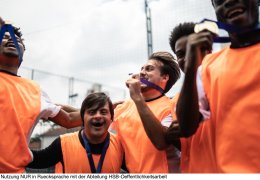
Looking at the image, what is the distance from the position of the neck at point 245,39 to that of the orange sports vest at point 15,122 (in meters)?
1.54

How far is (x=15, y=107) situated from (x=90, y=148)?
2.25 feet

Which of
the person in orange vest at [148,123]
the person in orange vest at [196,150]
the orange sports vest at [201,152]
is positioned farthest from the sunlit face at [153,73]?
the orange sports vest at [201,152]

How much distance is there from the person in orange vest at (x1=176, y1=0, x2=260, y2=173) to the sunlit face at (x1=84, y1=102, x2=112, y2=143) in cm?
107

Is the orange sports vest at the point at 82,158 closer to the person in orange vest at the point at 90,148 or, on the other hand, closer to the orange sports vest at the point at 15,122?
the person in orange vest at the point at 90,148

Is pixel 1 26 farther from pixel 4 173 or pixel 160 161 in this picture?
pixel 160 161

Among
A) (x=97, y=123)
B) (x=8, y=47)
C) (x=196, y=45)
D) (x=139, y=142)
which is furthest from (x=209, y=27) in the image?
(x=8, y=47)

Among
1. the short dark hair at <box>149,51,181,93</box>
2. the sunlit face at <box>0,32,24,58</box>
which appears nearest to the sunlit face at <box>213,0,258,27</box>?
the short dark hair at <box>149,51,181,93</box>

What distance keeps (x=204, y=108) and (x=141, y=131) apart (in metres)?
0.74

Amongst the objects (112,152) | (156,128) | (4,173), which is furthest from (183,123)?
(4,173)

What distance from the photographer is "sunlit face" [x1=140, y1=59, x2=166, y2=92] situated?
274 cm

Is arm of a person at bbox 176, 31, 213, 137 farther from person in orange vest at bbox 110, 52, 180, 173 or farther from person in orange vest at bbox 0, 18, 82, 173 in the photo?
person in orange vest at bbox 0, 18, 82, 173

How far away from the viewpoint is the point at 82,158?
8.66ft

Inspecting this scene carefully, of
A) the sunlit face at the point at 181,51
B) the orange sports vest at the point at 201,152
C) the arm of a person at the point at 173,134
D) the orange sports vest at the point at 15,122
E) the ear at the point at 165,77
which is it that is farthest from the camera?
the ear at the point at 165,77

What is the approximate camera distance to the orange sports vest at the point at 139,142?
234 centimetres
